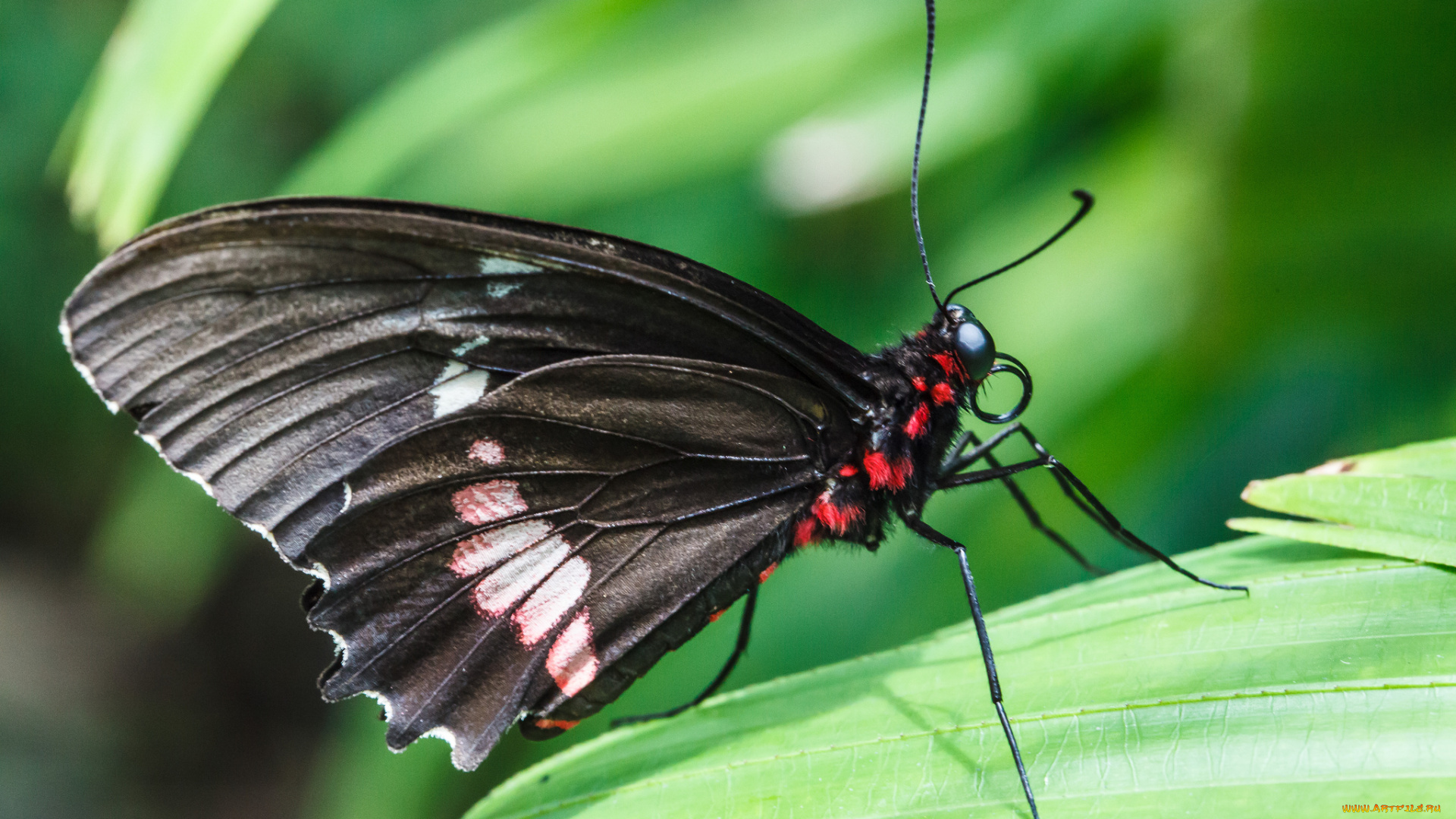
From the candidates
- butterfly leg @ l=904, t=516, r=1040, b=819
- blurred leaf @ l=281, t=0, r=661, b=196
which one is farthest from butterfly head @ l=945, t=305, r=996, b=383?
blurred leaf @ l=281, t=0, r=661, b=196

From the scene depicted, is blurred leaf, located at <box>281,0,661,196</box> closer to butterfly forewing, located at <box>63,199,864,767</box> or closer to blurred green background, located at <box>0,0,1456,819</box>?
blurred green background, located at <box>0,0,1456,819</box>

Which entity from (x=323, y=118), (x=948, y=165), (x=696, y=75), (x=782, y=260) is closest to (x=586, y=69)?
(x=696, y=75)

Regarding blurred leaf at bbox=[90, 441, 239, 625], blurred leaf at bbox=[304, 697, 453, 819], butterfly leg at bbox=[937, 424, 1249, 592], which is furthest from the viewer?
blurred leaf at bbox=[90, 441, 239, 625]

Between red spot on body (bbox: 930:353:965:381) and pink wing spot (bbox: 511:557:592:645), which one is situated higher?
red spot on body (bbox: 930:353:965:381)

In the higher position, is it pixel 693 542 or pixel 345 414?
pixel 345 414

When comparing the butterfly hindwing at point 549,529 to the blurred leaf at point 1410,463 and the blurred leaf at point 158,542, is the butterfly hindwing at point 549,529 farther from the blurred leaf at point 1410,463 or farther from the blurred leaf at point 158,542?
the blurred leaf at point 158,542

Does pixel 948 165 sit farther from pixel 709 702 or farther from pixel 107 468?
pixel 107 468
